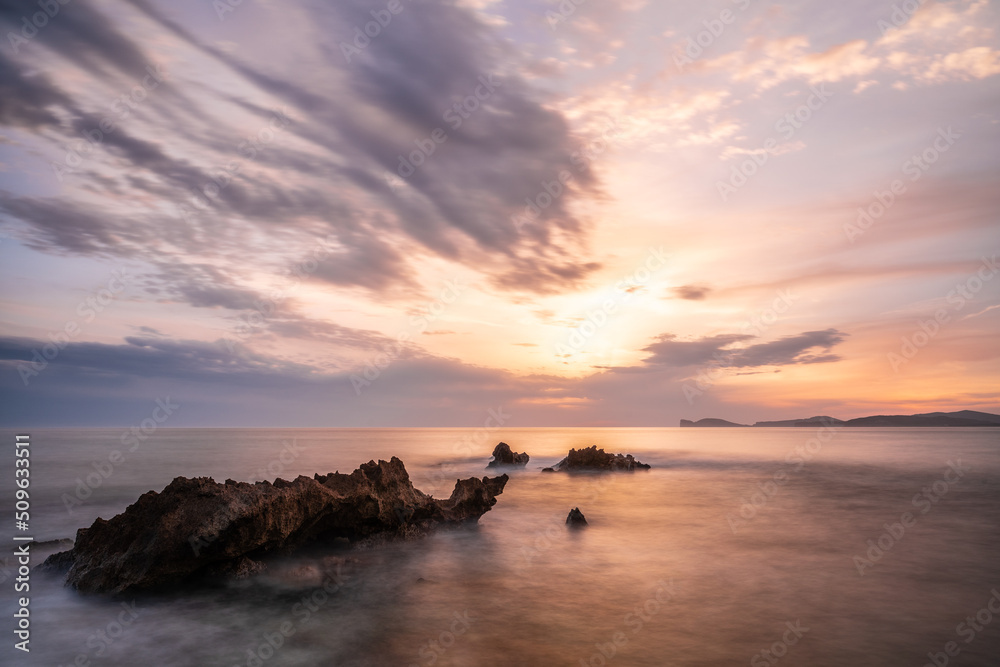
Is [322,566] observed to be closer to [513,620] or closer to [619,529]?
[513,620]

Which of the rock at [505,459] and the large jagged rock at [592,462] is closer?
the large jagged rock at [592,462]

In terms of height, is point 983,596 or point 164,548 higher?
point 164,548

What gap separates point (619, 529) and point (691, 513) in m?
5.55

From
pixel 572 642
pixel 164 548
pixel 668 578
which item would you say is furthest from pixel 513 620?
pixel 164 548

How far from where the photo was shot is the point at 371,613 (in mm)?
9820

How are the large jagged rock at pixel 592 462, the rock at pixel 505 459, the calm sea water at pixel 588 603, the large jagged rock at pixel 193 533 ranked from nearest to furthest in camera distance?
1. the calm sea water at pixel 588 603
2. the large jagged rock at pixel 193 533
3. the large jagged rock at pixel 592 462
4. the rock at pixel 505 459

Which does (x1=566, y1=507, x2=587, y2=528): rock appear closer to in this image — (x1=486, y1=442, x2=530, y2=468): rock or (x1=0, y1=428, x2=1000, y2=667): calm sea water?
(x1=0, y1=428, x2=1000, y2=667): calm sea water

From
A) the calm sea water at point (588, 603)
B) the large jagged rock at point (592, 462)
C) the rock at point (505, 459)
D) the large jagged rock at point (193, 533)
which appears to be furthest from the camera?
the rock at point (505, 459)

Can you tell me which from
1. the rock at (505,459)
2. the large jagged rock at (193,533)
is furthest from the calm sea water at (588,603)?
the rock at (505,459)

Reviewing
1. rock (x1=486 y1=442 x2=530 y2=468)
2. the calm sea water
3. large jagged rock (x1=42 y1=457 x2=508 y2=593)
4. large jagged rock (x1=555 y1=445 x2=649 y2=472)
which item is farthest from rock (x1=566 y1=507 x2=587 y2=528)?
rock (x1=486 y1=442 x2=530 y2=468)

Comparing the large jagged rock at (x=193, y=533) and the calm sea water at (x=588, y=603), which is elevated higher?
the large jagged rock at (x=193, y=533)

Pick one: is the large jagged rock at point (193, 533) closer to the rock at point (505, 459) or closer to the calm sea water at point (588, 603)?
the calm sea water at point (588, 603)

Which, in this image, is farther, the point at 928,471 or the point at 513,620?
the point at 928,471

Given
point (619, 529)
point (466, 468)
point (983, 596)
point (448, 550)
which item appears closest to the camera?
point (983, 596)
